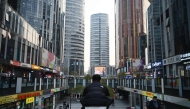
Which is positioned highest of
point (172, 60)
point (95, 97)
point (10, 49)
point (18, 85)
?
point (10, 49)

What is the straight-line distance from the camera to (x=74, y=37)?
175 m

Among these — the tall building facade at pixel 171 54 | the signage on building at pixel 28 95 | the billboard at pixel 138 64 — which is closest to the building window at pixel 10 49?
the signage on building at pixel 28 95

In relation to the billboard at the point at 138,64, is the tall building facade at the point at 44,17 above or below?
above

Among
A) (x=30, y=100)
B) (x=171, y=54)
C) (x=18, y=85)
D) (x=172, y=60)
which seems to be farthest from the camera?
(x=171, y=54)

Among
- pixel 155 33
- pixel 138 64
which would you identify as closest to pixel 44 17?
pixel 155 33

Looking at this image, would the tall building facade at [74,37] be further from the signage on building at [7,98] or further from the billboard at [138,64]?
the signage on building at [7,98]

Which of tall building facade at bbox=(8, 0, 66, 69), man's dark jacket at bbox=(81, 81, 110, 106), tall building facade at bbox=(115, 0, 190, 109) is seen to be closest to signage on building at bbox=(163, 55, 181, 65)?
tall building facade at bbox=(115, 0, 190, 109)

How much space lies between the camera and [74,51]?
571 feet

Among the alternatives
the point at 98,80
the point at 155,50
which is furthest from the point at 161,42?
the point at 98,80

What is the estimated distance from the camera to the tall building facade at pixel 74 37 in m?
170

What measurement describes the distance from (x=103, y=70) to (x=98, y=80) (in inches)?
4477

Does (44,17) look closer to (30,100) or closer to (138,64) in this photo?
(30,100)

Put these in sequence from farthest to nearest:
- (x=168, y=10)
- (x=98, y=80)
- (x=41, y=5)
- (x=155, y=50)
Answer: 1. (x=41, y=5)
2. (x=155, y=50)
3. (x=168, y=10)
4. (x=98, y=80)

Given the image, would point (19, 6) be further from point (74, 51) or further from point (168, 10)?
point (74, 51)
